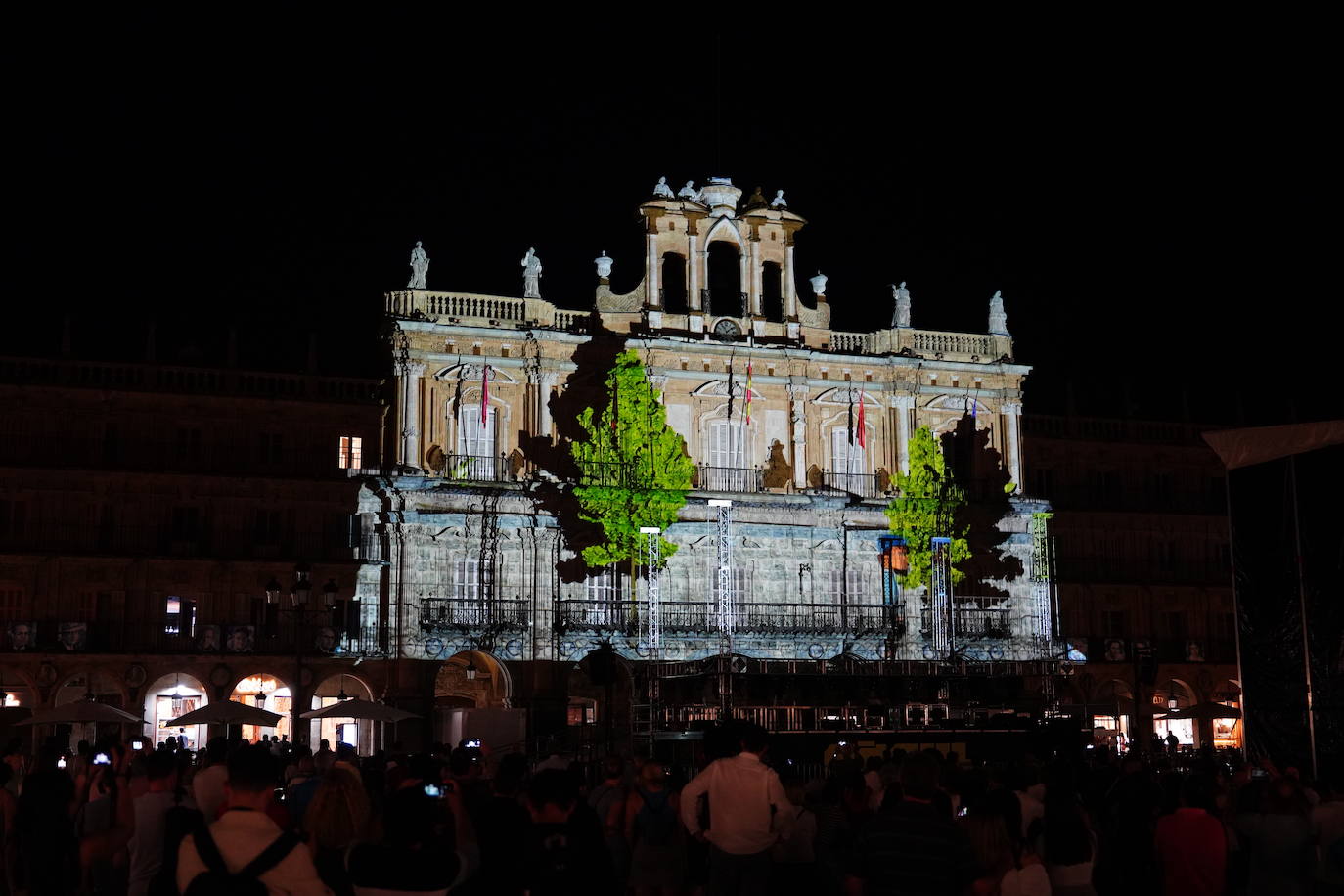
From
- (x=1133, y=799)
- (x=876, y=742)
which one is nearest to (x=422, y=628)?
(x=876, y=742)

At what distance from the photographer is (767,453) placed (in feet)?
156

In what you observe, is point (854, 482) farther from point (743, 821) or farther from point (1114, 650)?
point (743, 821)

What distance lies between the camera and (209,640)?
1687 inches

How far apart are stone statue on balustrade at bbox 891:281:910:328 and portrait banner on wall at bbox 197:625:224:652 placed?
73.7ft

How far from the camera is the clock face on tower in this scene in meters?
47.2

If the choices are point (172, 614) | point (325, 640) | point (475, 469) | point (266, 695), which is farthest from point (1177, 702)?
point (172, 614)

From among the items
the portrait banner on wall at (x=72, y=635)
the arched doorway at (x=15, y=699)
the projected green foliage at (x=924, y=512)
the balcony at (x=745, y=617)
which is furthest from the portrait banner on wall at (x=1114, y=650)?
the arched doorway at (x=15, y=699)

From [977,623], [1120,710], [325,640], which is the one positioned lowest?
[1120,710]

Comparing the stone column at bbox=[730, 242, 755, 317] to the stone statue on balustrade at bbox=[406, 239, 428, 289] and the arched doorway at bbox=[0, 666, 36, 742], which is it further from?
the arched doorway at bbox=[0, 666, 36, 742]

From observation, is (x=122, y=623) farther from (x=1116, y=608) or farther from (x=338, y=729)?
(x=1116, y=608)

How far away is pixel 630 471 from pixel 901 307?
36.8 ft

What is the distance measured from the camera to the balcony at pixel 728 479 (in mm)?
46594

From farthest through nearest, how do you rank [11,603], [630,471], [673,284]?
1. [673,284]
2. [630,471]
3. [11,603]

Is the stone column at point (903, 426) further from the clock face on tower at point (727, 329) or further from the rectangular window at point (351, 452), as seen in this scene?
the rectangular window at point (351, 452)
